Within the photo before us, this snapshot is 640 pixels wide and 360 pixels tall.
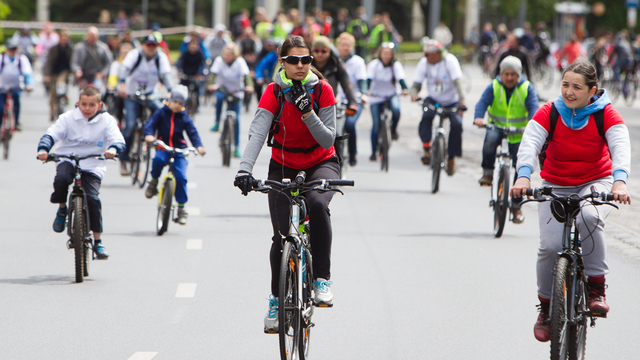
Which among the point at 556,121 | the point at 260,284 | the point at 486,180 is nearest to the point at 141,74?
the point at 486,180

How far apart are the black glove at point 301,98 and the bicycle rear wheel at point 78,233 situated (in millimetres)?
2795

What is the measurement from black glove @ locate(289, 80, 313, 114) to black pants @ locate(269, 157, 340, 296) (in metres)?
0.47

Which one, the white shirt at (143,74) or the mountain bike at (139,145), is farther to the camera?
the white shirt at (143,74)

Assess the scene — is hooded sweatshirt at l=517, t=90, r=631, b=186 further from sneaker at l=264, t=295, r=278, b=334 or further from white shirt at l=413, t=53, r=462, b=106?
white shirt at l=413, t=53, r=462, b=106

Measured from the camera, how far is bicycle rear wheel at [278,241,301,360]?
506cm

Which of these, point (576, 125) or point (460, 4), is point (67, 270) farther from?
point (460, 4)

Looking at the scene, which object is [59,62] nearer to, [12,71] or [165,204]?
[12,71]

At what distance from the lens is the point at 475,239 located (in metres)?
9.88

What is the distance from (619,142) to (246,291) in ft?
10.6

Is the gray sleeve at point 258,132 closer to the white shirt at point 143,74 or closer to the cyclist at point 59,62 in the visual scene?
the white shirt at point 143,74

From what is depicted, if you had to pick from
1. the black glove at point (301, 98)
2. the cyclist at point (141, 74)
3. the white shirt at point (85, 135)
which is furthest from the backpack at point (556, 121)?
the cyclist at point (141, 74)

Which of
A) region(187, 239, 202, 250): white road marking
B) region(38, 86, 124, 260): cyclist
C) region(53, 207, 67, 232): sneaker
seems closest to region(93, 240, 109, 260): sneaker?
region(38, 86, 124, 260): cyclist

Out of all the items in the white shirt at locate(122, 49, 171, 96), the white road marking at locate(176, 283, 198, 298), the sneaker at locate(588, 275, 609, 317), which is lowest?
the white road marking at locate(176, 283, 198, 298)

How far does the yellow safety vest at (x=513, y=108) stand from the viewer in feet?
33.9
